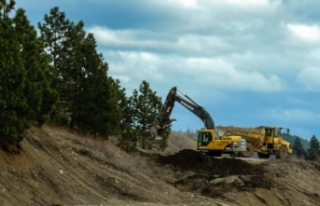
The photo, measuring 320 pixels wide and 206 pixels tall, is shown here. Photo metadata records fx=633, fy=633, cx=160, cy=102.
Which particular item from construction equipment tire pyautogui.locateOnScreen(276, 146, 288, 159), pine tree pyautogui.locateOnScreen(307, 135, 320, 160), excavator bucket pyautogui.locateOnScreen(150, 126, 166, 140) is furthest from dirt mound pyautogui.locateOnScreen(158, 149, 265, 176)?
pine tree pyautogui.locateOnScreen(307, 135, 320, 160)

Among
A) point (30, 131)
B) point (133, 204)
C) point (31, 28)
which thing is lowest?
point (133, 204)

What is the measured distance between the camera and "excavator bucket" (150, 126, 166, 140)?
48.7 m

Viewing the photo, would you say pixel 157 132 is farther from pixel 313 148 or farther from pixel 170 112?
pixel 313 148

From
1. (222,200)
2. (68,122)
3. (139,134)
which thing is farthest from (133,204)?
(139,134)

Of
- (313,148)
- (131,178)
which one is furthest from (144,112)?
(313,148)

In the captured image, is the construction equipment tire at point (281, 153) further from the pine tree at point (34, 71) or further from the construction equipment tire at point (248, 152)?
the pine tree at point (34, 71)

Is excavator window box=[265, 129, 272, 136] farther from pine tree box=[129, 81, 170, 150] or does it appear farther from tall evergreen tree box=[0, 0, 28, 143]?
tall evergreen tree box=[0, 0, 28, 143]

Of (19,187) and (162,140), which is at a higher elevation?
(162,140)

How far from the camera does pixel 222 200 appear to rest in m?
31.6

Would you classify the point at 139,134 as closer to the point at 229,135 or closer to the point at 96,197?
the point at 229,135

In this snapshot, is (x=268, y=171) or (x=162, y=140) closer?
(x=268, y=171)

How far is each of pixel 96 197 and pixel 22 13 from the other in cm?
740

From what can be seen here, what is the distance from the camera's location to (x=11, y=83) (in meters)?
19.9

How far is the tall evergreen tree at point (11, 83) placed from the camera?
19.5 m
